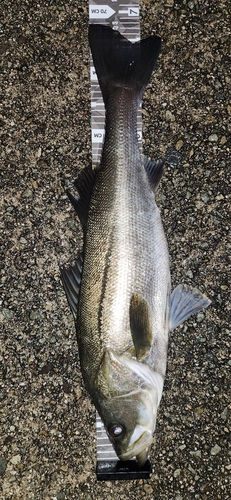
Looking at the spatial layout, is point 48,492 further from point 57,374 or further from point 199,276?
point 199,276

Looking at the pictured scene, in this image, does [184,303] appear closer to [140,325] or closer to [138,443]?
[140,325]

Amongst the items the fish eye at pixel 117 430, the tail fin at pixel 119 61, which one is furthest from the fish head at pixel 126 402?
the tail fin at pixel 119 61

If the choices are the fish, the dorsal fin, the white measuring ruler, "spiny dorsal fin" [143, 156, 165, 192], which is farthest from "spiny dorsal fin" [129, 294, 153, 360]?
the white measuring ruler

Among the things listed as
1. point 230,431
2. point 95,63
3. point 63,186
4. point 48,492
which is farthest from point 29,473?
point 95,63

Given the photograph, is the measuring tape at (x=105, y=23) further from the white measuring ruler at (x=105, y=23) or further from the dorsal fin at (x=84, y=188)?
the dorsal fin at (x=84, y=188)

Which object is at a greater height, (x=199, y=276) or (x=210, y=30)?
(x=210, y=30)

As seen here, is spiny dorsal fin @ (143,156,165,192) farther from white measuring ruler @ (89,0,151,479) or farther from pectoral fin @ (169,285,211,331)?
pectoral fin @ (169,285,211,331)

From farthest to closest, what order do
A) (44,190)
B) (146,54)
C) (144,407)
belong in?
(44,190)
(146,54)
(144,407)
